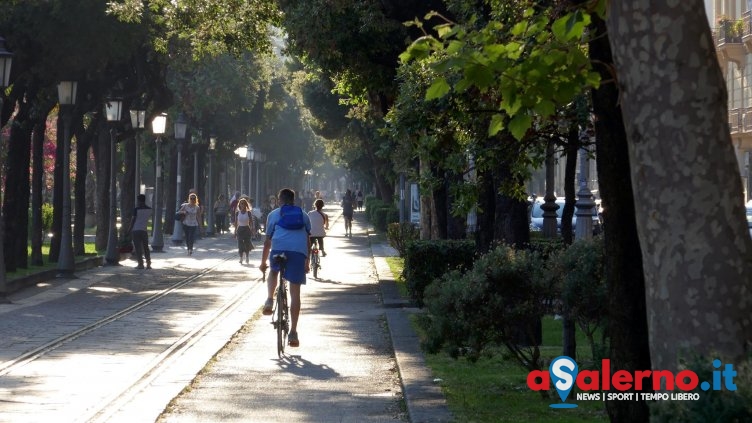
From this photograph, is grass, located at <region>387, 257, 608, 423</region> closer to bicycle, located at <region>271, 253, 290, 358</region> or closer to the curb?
the curb

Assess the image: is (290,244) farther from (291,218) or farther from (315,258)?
(315,258)

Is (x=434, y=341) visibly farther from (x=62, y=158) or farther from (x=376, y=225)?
(x=376, y=225)

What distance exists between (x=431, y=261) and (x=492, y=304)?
10.5m

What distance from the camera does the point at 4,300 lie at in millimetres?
21391

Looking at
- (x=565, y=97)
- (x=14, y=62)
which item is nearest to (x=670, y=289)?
(x=565, y=97)

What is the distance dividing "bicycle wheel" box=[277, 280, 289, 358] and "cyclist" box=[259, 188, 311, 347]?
0.11 meters

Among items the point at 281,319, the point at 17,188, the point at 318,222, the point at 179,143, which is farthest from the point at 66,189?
the point at 179,143

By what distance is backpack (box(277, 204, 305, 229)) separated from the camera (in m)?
14.8

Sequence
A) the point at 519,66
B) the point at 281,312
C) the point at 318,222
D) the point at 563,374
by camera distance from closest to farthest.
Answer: the point at 519,66 → the point at 563,374 → the point at 281,312 → the point at 318,222

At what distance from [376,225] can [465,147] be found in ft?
162

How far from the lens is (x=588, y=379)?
9.89 metres

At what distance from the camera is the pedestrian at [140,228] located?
3098cm

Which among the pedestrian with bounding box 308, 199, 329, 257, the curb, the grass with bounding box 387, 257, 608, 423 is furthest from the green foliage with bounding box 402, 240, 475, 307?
the pedestrian with bounding box 308, 199, 329, 257

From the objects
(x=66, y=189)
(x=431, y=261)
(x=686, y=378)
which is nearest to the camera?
(x=686, y=378)
